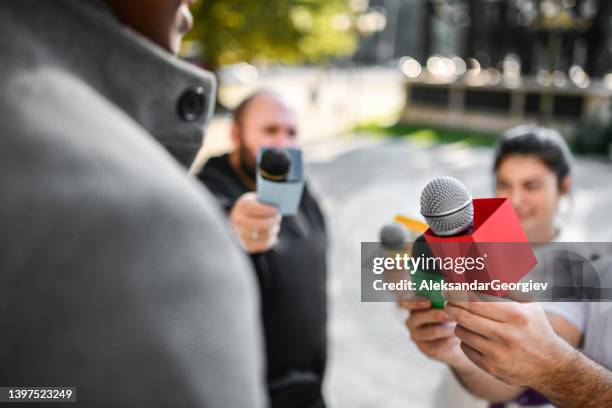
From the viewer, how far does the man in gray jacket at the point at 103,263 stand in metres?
0.60

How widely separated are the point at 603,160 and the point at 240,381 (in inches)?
611

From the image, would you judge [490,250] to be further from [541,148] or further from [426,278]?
[541,148]

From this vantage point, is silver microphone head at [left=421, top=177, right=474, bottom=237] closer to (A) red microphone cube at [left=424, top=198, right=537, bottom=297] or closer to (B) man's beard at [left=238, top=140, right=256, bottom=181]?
(A) red microphone cube at [left=424, top=198, right=537, bottom=297]

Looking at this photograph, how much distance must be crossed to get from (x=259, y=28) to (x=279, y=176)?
17187 millimetres

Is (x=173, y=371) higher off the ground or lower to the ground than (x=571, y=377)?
higher

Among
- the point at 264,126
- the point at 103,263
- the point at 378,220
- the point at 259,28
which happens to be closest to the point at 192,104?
the point at 103,263

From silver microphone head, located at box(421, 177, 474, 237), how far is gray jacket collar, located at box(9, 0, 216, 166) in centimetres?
42

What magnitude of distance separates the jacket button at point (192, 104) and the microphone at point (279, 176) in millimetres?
770

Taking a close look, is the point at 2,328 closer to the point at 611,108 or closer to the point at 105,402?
the point at 105,402

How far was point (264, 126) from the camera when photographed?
2953mm

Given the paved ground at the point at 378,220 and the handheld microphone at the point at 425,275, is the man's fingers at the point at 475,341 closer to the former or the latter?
the handheld microphone at the point at 425,275

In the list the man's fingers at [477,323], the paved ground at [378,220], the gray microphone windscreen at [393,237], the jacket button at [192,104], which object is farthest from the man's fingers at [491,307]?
the paved ground at [378,220]

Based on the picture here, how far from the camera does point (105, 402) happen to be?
0.62m

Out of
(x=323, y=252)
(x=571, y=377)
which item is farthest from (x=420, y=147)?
(x=571, y=377)
